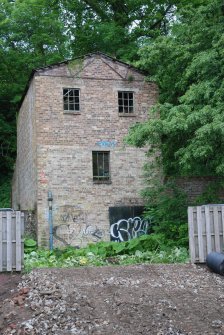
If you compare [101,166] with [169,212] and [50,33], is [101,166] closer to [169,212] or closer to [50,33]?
[169,212]

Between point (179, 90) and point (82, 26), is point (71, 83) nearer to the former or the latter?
point (179, 90)

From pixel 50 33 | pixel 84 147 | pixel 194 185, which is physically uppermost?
pixel 50 33

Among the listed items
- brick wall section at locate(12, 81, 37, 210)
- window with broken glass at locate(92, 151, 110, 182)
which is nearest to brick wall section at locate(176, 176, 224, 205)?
window with broken glass at locate(92, 151, 110, 182)

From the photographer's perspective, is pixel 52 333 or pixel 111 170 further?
pixel 111 170

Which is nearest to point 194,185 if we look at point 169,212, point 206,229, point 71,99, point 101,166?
point 169,212

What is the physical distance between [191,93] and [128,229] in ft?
20.6

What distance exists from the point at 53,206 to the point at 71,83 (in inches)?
201

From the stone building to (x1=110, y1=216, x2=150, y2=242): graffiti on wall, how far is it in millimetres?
41

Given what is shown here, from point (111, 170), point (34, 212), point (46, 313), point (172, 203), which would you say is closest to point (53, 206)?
point (34, 212)

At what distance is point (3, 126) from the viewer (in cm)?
2964

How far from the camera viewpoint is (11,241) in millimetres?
10641

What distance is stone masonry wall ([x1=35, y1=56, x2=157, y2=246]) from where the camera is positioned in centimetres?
1902

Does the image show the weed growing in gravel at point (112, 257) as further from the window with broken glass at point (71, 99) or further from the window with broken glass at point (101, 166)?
the window with broken glass at point (71, 99)

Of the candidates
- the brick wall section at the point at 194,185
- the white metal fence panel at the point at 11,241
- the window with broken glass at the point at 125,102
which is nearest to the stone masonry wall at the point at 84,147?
the window with broken glass at the point at 125,102
